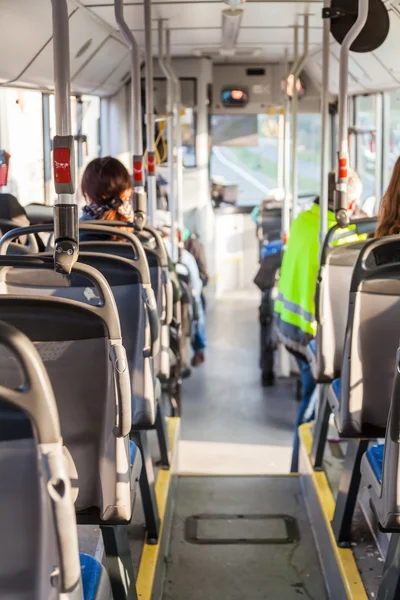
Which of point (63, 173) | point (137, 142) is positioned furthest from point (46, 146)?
point (63, 173)

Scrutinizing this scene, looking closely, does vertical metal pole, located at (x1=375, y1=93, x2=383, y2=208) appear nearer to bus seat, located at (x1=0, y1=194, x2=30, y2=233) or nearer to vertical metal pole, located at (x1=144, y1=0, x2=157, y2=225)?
vertical metal pole, located at (x1=144, y1=0, x2=157, y2=225)

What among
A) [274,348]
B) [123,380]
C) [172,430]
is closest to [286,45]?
[274,348]

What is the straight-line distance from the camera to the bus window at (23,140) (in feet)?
16.9

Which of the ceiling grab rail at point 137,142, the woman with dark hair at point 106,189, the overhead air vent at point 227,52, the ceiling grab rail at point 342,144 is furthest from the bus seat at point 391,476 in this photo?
the overhead air vent at point 227,52

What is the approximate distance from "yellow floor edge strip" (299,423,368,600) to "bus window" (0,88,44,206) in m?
2.57

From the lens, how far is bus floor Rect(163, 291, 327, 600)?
3.31 m

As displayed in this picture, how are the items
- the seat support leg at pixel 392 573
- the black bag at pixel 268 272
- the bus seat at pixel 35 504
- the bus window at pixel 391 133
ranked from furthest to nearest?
1. the bus window at pixel 391 133
2. the black bag at pixel 268 272
3. the seat support leg at pixel 392 573
4. the bus seat at pixel 35 504

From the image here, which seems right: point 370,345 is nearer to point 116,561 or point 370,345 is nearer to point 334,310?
point 334,310

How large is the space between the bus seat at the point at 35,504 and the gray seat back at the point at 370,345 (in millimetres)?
1550

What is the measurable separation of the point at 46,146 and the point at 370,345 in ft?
12.4

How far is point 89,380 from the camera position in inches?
81.5

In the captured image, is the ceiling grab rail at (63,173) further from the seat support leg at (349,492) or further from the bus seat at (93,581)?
the seat support leg at (349,492)

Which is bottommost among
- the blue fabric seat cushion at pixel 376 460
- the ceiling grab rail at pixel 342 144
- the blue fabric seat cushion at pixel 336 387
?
the blue fabric seat cushion at pixel 376 460

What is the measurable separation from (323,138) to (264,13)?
2438mm
